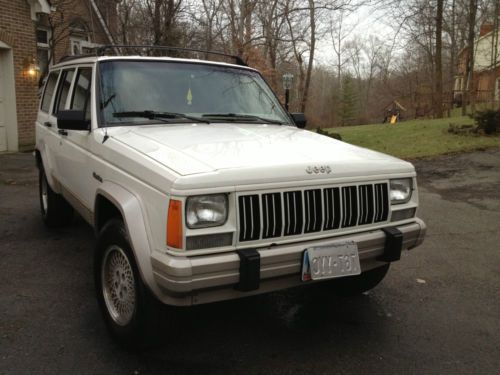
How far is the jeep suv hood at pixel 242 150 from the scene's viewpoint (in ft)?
8.58

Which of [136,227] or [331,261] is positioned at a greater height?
[136,227]

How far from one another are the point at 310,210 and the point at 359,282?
51.6 inches

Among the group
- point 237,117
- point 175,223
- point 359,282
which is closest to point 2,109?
point 237,117

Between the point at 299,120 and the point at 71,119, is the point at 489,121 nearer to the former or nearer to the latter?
the point at 299,120

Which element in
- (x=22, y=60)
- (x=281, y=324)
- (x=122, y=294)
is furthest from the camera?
(x=22, y=60)

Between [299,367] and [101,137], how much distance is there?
6.94ft

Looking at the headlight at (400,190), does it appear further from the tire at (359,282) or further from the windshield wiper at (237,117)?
the windshield wiper at (237,117)

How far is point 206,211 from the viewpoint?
2.45 m

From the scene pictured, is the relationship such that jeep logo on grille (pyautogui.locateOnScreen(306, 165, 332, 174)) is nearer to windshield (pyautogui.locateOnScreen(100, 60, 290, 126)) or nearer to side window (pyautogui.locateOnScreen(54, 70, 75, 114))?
windshield (pyautogui.locateOnScreen(100, 60, 290, 126))

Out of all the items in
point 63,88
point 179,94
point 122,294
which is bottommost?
point 122,294

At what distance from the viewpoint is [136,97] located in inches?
145

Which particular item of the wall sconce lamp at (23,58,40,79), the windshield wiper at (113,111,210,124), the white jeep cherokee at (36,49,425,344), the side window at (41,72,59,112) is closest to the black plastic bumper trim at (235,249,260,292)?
the white jeep cherokee at (36,49,425,344)

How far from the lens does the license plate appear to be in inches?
103

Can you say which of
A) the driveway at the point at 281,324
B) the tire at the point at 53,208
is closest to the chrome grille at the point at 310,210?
the driveway at the point at 281,324
